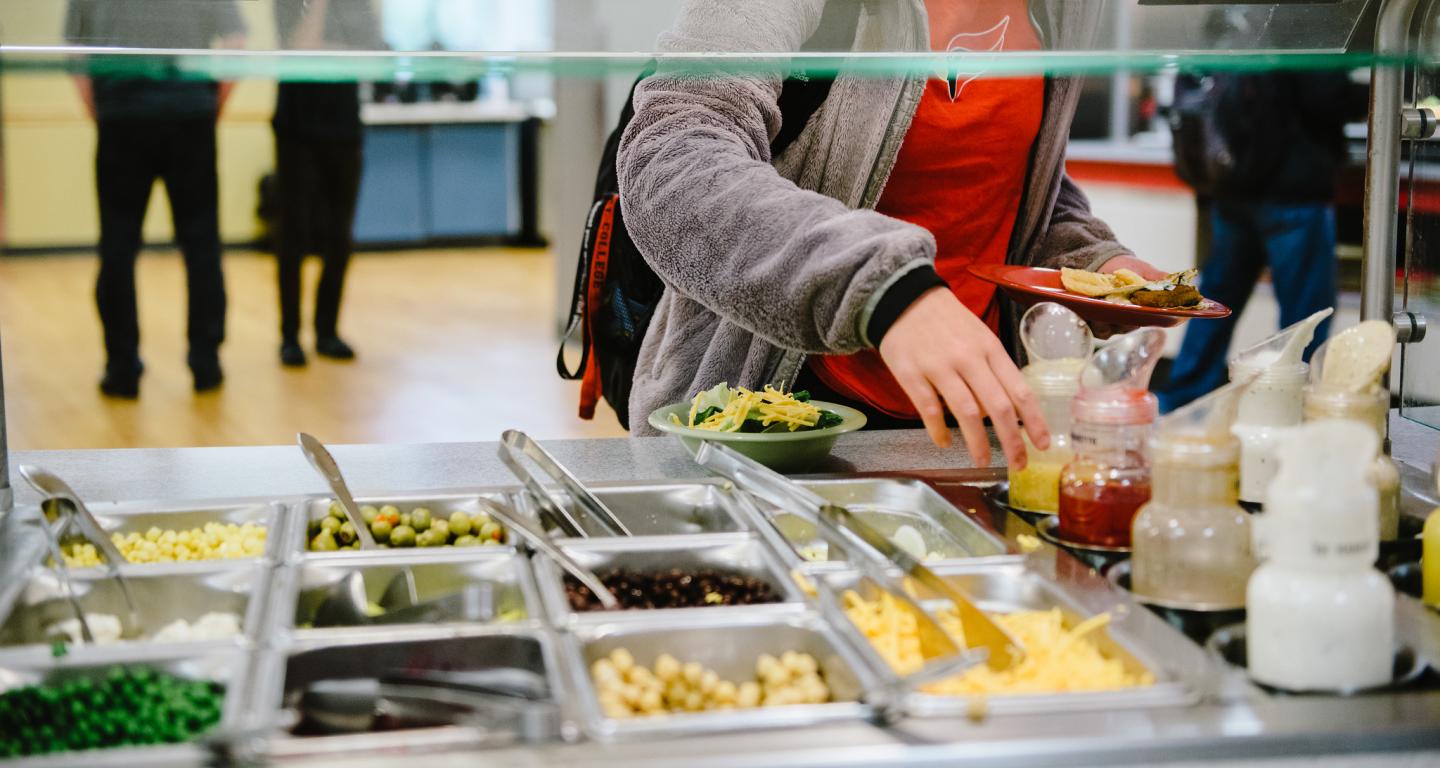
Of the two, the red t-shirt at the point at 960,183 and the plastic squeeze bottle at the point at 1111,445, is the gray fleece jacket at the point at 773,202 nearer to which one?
the red t-shirt at the point at 960,183

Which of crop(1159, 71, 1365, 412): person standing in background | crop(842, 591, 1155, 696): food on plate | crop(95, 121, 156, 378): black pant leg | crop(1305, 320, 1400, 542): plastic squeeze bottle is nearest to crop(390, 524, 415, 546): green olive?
crop(842, 591, 1155, 696): food on plate

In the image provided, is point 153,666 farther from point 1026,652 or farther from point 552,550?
point 1026,652

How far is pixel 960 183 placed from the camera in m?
1.81

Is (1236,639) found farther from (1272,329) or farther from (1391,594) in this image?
(1272,329)

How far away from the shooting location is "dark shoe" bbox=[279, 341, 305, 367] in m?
5.75

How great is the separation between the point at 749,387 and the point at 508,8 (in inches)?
31.9

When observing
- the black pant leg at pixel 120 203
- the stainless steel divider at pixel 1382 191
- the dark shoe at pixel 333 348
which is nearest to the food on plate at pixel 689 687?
the stainless steel divider at pixel 1382 191

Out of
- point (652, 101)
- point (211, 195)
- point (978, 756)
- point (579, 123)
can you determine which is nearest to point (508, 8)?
point (652, 101)

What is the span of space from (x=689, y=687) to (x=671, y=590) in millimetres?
166

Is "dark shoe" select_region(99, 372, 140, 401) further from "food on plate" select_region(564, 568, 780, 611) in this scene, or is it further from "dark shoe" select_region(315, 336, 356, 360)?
"food on plate" select_region(564, 568, 780, 611)

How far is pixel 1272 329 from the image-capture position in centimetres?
518

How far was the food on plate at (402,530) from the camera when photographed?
131 cm

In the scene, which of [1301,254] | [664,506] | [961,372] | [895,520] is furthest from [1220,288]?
[961,372]

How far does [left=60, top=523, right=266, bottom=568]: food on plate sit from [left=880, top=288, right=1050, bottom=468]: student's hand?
23.2 inches
